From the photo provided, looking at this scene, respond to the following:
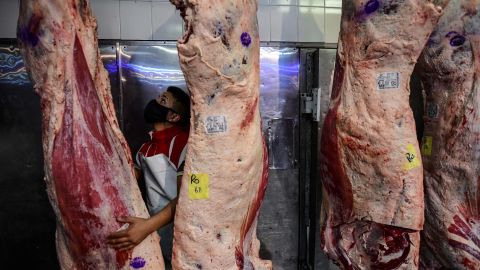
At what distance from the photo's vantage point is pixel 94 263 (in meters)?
1.83

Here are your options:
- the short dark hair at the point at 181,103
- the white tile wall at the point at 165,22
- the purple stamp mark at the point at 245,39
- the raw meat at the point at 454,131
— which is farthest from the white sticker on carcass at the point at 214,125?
the white tile wall at the point at 165,22

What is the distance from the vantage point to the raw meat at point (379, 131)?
77.7 inches

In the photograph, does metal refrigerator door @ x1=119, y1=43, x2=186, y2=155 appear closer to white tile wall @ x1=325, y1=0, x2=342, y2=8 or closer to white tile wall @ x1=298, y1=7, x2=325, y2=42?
white tile wall @ x1=298, y1=7, x2=325, y2=42

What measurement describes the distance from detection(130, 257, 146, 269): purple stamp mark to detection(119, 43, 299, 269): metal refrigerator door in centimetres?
129

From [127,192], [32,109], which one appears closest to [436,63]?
[127,192]

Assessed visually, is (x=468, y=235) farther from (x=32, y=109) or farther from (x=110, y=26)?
(x=32, y=109)

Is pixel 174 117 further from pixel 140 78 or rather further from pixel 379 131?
pixel 379 131

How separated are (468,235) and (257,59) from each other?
1.44 meters

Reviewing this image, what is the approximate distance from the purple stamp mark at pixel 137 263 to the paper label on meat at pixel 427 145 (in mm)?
1598

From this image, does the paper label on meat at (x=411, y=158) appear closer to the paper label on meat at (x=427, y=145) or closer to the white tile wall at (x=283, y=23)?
the paper label on meat at (x=427, y=145)

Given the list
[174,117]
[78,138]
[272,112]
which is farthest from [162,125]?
[272,112]

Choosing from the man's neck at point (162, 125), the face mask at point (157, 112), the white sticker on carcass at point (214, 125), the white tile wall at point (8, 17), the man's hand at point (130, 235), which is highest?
the white tile wall at point (8, 17)

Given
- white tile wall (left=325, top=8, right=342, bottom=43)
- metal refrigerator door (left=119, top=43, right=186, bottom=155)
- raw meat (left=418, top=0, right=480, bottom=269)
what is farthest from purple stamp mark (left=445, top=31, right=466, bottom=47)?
metal refrigerator door (left=119, top=43, right=186, bottom=155)

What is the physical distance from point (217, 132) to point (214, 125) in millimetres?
30
